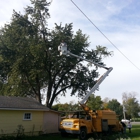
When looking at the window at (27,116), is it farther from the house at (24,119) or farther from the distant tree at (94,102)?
the distant tree at (94,102)

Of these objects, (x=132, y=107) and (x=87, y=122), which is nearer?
(x=87, y=122)

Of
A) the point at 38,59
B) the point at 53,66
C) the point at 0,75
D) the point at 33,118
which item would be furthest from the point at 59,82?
the point at 33,118

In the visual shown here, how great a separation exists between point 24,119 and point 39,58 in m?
9.69

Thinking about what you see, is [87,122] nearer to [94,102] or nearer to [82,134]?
[82,134]

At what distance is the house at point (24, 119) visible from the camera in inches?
695

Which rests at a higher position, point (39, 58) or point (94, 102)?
point (39, 58)

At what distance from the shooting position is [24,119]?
62.5 ft

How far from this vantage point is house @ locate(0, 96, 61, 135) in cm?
1764

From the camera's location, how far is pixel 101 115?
19344mm

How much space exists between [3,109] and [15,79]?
36.5 feet

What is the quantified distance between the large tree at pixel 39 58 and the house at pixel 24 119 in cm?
722

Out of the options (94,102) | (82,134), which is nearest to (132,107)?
(94,102)

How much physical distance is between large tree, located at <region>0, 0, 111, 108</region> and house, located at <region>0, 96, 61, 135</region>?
23.7 feet

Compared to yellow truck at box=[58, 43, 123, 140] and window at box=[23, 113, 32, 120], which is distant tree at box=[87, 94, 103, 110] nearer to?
yellow truck at box=[58, 43, 123, 140]
